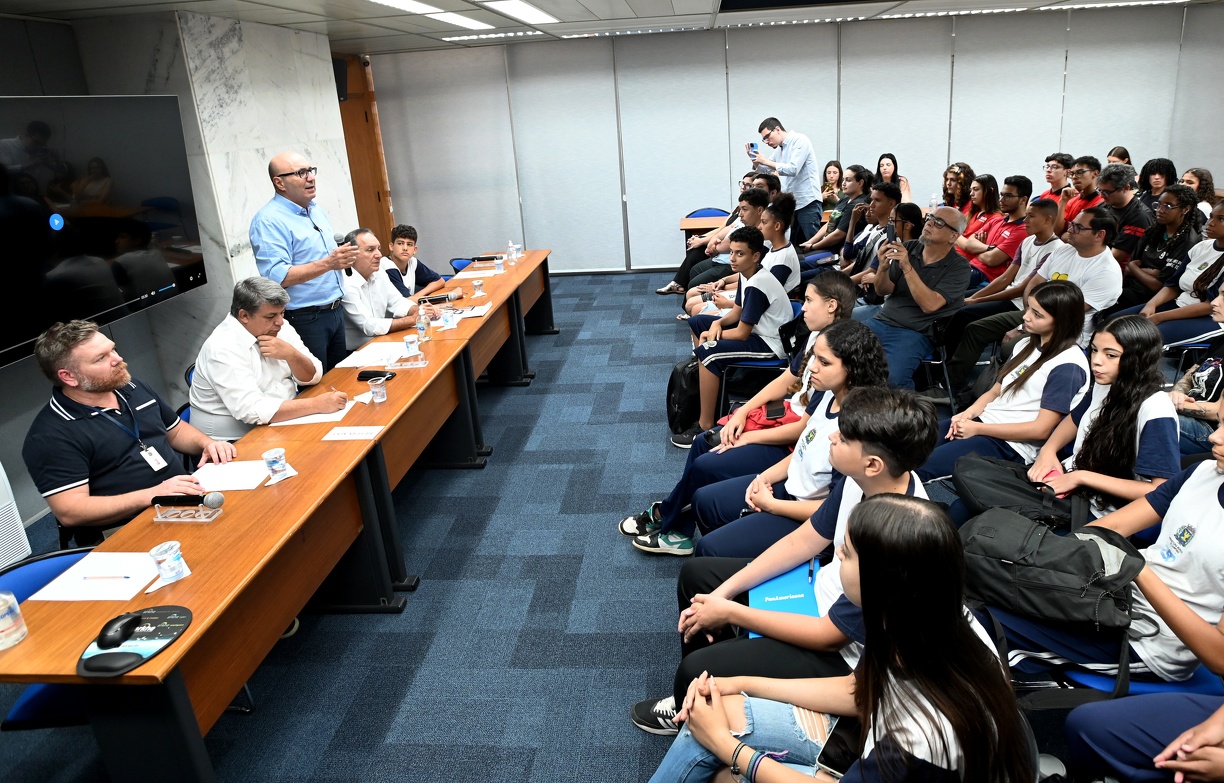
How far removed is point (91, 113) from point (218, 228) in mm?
903

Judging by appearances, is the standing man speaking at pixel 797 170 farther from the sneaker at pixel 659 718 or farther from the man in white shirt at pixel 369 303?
the sneaker at pixel 659 718

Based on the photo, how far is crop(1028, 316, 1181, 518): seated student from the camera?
2.38 m

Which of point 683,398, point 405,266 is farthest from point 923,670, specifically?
point 405,266

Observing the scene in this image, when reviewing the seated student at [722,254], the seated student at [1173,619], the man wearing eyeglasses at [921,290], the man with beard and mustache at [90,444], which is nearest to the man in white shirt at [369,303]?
the man with beard and mustache at [90,444]

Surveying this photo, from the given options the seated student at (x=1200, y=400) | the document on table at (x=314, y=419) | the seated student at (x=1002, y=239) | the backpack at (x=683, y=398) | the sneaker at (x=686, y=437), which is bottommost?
the sneaker at (x=686, y=437)

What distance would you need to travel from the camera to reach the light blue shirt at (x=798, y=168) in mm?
6965

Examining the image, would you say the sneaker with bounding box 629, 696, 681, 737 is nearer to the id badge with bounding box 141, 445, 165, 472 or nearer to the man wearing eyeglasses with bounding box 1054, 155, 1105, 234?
the id badge with bounding box 141, 445, 165, 472

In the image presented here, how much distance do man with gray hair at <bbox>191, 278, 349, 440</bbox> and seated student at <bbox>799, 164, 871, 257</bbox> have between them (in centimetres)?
470

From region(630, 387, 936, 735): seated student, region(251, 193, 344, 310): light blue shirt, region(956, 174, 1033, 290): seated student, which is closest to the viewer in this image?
region(630, 387, 936, 735): seated student

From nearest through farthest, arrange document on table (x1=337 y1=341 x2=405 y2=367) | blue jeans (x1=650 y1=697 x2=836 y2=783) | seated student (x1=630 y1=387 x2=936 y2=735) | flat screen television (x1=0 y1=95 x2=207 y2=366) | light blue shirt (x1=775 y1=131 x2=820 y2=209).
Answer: blue jeans (x1=650 y1=697 x2=836 y2=783)
seated student (x1=630 y1=387 x2=936 y2=735)
flat screen television (x1=0 y1=95 x2=207 y2=366)
document on table (x1=337 y1=341 x2=405 y2=367)
light blue shirt (x1=775 y1=131 x2=820 y2=209)

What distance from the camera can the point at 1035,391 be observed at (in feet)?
9.83

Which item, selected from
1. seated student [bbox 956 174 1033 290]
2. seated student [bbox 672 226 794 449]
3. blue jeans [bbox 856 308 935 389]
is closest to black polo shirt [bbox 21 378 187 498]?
seated student [bbox 672 226 794 449]

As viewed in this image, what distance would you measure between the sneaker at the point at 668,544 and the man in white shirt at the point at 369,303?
83.4 inches

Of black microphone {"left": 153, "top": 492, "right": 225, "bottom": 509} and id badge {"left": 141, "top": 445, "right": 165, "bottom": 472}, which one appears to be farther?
id badge {"left": 141, "top": 445, "right": 165, "bottom": 472}
